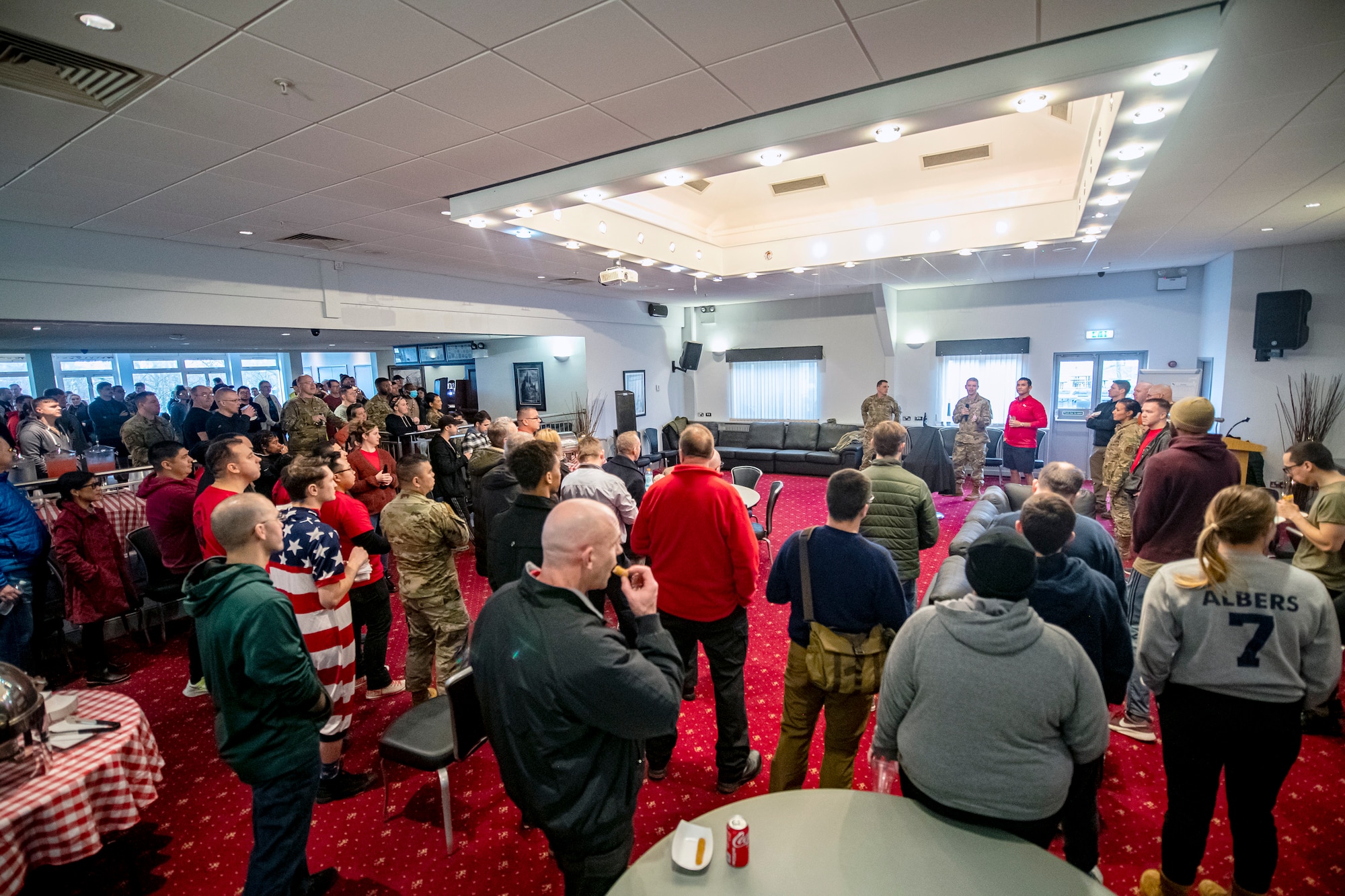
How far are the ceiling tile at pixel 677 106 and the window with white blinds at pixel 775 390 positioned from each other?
31.1ft

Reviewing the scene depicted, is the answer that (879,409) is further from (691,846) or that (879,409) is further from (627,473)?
(691,846)

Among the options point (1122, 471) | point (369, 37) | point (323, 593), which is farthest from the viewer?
point (1122, 471)

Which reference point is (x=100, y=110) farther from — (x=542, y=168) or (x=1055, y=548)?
(x=1055, y=548)

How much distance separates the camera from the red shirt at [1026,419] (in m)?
8.16

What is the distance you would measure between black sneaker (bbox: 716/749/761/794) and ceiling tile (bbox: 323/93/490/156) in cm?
347

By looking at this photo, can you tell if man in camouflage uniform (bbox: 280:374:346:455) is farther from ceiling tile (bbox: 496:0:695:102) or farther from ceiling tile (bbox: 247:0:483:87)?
ceiling tile (bbox: 496:0:695:102)

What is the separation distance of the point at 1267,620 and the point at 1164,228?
18.8 ft

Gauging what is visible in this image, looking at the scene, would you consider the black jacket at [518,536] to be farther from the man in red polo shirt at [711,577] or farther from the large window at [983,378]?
the large window at [983,378]

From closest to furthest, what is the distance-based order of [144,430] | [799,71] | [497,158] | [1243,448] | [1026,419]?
[799,71], [497,158], [144,430], [1243,448], [1026,419]

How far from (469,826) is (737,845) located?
1.84 metres

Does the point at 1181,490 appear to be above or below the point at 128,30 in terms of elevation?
below

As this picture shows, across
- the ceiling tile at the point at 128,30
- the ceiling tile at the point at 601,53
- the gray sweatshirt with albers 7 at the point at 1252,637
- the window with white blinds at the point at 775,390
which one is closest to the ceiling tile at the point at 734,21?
the ceiling tile at the point at 601,53

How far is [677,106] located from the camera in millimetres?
2953

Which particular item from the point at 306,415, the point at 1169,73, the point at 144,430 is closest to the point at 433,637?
the point at 1169,73
